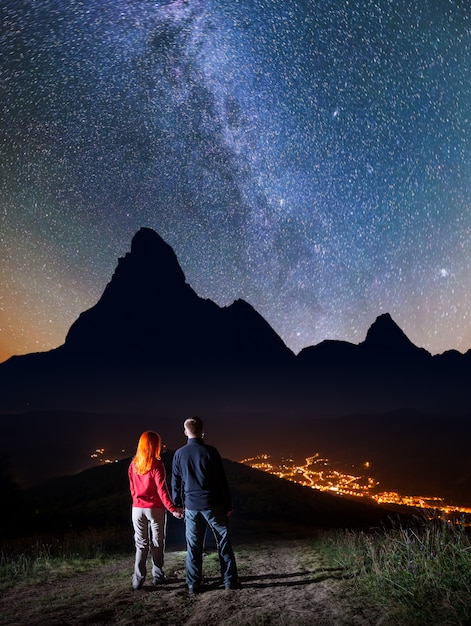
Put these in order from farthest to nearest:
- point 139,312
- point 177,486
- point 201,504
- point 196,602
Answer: point 139,312 < point 177,486 < point 201,504 < point 196,602

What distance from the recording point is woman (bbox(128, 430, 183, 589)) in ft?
17.6

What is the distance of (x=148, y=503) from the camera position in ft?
17.8

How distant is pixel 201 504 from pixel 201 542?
47cm

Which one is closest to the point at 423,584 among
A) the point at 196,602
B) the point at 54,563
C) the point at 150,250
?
the point at 196,602

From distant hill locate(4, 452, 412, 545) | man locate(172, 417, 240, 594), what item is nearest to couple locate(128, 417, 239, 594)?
man locate(172, 417, 240, 594)

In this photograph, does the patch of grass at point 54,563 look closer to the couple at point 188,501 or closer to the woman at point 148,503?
the woman at point 148,503

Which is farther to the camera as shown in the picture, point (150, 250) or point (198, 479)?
point (150, 250)

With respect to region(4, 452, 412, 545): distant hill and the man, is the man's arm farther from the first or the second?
region(4, 452, 412, 545): distant hill

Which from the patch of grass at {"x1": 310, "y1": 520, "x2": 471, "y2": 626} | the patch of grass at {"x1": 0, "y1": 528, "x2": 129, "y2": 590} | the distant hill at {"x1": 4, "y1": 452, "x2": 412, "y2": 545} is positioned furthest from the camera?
the distant hill at {"x1": 4, "y1": 452, "x2": 412, "y2": 545}

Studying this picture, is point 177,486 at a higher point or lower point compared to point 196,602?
higher

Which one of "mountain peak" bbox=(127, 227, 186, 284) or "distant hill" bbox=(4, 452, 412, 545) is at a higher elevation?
"mountain peak" bbox=(127, 227, 186, 284)

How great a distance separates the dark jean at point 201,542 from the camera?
506 cm

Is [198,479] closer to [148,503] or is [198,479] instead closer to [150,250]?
[148,503]

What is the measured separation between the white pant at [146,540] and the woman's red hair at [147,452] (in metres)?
0.53
